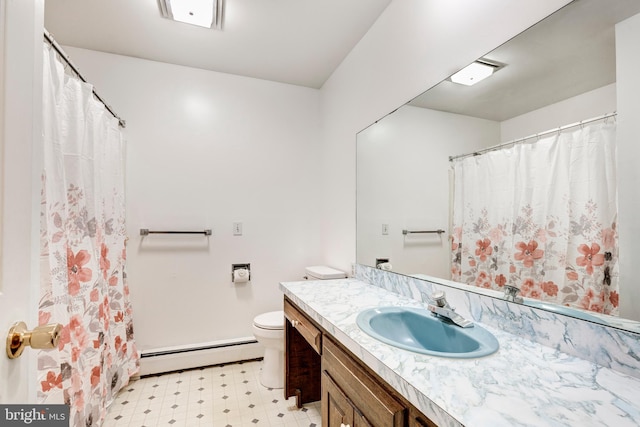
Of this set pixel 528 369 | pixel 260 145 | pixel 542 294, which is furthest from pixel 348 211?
pixel 528 369

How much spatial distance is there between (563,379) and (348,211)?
165 cm

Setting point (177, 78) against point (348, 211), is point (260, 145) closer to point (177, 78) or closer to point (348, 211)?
point (177, 78)

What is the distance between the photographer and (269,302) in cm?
267

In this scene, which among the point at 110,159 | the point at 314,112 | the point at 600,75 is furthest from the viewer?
the point at 314,112

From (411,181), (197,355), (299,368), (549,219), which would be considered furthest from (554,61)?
(197,355)

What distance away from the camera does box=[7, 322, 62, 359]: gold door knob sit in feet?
1.74

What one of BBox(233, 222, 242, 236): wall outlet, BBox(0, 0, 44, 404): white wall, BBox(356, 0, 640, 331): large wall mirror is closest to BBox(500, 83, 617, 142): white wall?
BBox(356, 0, 640, 331): large wall mirror

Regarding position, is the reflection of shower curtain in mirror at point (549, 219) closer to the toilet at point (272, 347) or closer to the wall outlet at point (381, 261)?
the wall outlet at point (381, 261)

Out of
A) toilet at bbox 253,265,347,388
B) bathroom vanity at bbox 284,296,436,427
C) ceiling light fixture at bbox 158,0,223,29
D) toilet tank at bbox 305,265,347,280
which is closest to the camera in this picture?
bathroom vanity at bbox 284,296,436,427

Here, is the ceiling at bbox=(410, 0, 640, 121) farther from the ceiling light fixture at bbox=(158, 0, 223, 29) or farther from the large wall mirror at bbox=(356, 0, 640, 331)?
the ceiling light fixture at bbox=(158, 0, 223, 29)

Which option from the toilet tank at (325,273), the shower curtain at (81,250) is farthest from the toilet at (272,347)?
the shower curtain at (81,250)

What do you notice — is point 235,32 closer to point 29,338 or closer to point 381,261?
point 381,261

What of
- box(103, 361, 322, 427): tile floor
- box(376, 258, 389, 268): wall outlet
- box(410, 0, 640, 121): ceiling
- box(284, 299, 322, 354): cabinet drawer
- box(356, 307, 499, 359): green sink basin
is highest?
box(410, 0, 640, 121): ceiling

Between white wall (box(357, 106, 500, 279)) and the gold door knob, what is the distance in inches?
54.1
